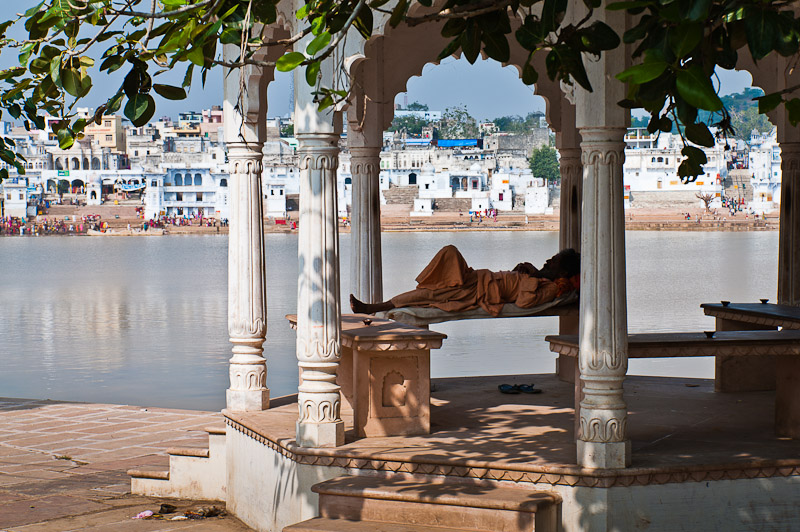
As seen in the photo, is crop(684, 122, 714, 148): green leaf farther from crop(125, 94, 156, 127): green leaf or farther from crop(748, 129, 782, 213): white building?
crop(748, 129, 782, 213): white building

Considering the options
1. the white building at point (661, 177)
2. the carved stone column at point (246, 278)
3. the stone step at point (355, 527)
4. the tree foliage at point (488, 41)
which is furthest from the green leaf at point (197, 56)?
the white building at point (661, 177)

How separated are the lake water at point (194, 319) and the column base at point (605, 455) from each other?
255 inches

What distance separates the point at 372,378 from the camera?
4.90 metres

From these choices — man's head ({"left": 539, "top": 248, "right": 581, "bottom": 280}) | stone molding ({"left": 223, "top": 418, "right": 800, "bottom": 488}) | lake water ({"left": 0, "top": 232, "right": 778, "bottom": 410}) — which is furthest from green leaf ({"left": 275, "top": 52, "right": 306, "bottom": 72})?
lake water ({"left": 0, "top": 232, "right": 778, "bottom": 410})

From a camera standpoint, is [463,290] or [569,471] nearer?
[569,471]

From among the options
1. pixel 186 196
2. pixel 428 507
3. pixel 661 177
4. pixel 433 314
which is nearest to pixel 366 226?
pixel 433 314

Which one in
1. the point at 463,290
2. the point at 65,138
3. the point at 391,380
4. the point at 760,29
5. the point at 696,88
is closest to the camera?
the point at 696,88

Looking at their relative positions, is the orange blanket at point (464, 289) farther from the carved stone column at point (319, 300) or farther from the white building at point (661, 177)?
the white building at point (661, 177)

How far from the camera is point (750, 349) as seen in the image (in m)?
4.76

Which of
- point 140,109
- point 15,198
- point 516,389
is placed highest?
point 15,198

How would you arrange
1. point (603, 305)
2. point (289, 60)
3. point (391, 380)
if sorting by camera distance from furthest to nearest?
A: 1. point (391, 380)
2. point (603, 305)
3. point (289, 60)

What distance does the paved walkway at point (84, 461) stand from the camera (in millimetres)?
5301

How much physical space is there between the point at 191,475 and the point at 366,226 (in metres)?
1.90

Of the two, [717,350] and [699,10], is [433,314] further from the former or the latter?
[699,10]
